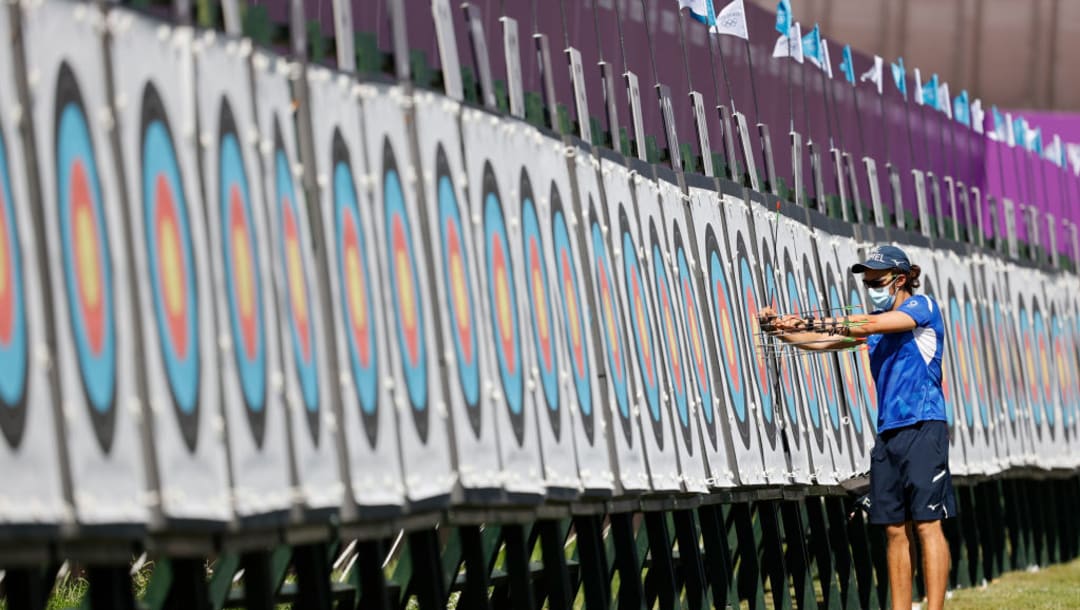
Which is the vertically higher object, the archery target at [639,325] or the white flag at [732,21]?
the white flag at [732,21]

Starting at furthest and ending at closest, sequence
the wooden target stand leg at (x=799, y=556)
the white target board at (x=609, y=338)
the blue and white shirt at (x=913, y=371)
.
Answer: the wooden target stand leg at (x=799, y=556), the blue and white shirt at (x=913, y=371), the white target board at (x=609, y=338)

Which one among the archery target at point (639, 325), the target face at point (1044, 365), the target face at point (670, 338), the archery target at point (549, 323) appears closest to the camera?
the archery target at point (549, 323)

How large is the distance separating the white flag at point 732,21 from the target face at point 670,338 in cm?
219

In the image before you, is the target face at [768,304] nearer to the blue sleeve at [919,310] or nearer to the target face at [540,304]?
the blue sleeve at [919,310]

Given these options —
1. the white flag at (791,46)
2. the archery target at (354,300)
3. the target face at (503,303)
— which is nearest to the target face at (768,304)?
the white flag at (791,46)

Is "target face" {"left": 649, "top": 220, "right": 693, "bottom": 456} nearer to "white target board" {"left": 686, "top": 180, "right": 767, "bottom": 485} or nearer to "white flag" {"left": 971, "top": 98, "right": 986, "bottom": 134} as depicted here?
"white target board" {"left": 686, "top": 180, "right": 767, "bottom": 485}

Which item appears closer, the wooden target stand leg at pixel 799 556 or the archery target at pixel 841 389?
the wooden target stand leg at pixel 799 556

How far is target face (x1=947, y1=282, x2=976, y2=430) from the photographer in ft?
49.2

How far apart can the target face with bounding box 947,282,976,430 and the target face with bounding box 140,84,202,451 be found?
10.1m

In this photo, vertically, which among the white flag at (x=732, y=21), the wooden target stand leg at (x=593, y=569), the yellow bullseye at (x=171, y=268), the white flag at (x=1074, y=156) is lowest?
the wooden target stand leg at (x=593, y=569)

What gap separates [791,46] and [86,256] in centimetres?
852

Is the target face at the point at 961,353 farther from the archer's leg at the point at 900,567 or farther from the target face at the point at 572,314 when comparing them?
the target face at the point at 572,314

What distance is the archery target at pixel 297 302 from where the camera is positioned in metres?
6.00

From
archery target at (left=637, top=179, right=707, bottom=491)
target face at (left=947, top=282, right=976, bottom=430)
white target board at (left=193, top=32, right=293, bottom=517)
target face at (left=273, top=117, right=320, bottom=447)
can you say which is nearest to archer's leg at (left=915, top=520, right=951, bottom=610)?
archery target at (left=637, top=179, right=707, bottom=491)
